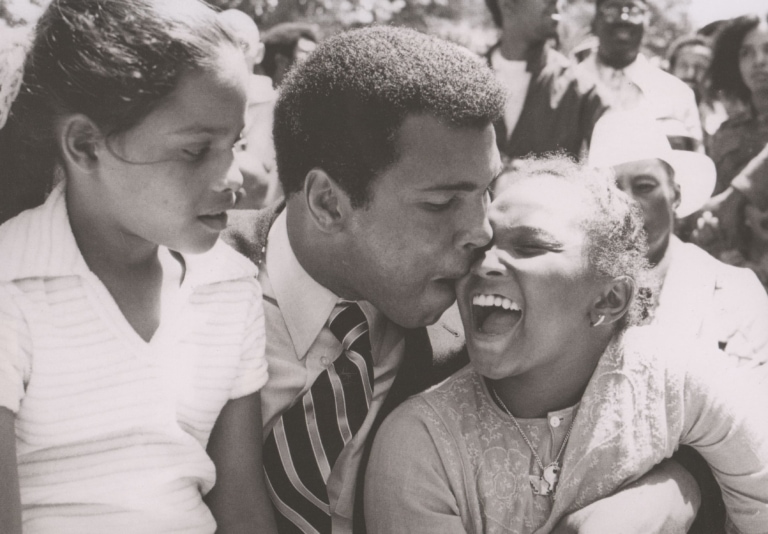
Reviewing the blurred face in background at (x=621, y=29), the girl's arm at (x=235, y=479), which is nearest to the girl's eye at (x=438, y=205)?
the girl's arm at (x=235, y=479)

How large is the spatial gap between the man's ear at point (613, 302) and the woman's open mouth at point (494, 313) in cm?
24

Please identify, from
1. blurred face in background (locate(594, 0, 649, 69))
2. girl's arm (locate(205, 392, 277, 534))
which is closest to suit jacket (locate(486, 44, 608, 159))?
blurred face in background (locate(594, 0, 649, 69))

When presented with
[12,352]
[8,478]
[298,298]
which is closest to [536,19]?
[298,298]

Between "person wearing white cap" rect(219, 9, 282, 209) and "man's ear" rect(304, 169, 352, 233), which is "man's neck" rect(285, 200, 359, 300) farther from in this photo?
"person wearing white cap" rect(219, 9, 282, 209)

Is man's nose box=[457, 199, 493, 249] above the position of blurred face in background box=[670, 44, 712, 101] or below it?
above

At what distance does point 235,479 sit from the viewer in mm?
2195

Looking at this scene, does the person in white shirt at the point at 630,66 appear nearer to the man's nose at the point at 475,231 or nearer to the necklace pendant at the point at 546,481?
the man's nose at the point at 475,231

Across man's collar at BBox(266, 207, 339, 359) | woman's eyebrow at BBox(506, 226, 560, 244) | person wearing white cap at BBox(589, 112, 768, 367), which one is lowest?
person wearing white cap at BBox(589, 112, 768, 367)

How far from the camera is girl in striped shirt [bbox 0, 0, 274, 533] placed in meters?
1.84

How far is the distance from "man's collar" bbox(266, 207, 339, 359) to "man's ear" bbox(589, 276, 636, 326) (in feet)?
2.43

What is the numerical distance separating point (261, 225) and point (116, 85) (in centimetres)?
89

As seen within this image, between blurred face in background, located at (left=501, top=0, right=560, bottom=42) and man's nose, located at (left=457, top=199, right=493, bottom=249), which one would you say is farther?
blurred face in background, located at (left=501, top=0, right=560, bottom=42)

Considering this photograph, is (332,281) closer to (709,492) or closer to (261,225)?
(261,225)

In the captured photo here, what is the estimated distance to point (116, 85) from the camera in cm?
183
